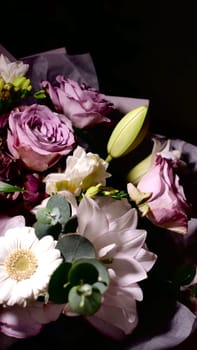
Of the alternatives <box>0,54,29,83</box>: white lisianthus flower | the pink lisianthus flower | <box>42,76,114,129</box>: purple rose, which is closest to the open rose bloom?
the pink lisianthus flower

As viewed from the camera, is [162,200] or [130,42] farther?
[130,42]

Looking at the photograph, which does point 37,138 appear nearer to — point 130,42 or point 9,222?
point 9,222

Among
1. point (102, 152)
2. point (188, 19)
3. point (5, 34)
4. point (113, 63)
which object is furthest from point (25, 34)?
point (102, 152)

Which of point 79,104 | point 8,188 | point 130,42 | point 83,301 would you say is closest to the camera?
point 83,301

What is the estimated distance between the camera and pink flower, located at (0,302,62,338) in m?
0.67

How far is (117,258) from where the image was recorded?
69cm

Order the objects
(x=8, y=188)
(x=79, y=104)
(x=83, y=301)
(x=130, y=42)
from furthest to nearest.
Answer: (x=130, y=42) < (x=79, y=104) < (x=8, y=188) < (x=83, y=301)

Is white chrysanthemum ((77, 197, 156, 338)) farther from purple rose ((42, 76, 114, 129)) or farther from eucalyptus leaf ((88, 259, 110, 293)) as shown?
purple rose ((42, 76, 114, 129))

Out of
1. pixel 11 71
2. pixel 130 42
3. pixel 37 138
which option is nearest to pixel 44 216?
pixel 37 138

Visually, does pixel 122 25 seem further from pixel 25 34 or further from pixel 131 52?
pixel 25 34

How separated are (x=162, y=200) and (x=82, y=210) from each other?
0.41ft

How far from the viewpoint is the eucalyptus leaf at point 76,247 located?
2.12 ft

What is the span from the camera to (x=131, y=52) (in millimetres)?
1402

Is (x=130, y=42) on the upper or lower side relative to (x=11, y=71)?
lower
